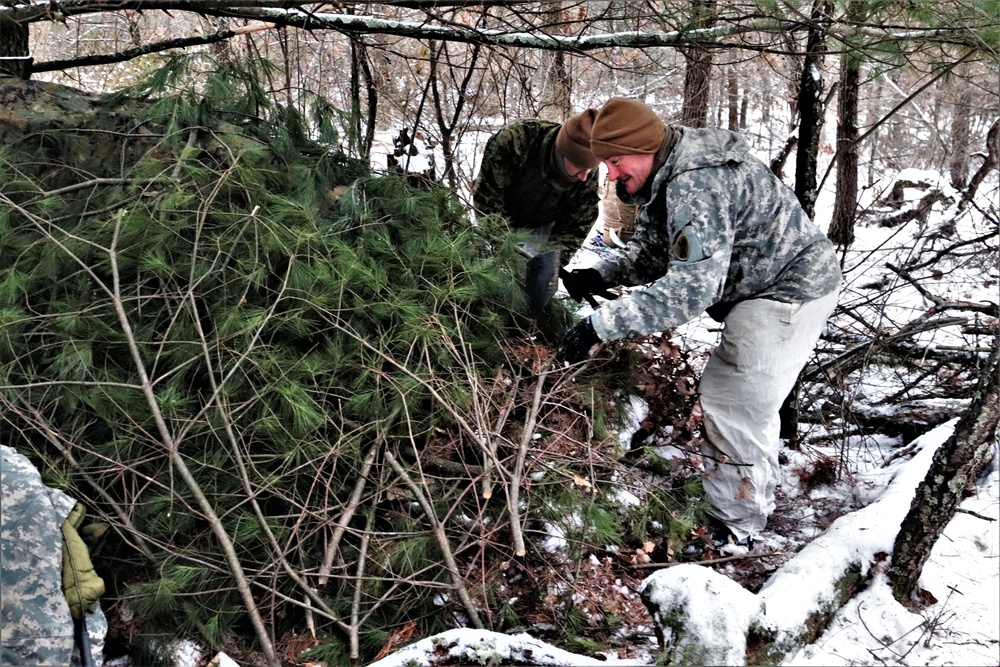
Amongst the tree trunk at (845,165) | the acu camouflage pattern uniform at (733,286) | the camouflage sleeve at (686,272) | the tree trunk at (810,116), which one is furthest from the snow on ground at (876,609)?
the tree trunk at (845,165)

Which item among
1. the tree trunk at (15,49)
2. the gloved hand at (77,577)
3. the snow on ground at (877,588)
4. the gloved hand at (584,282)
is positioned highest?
the tree trunk at (15,49)

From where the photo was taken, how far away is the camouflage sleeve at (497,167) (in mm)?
4355

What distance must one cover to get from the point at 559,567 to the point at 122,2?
3076 millimetres

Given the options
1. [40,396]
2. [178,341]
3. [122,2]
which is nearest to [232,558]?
[178,341]

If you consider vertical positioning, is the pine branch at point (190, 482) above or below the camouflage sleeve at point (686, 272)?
below

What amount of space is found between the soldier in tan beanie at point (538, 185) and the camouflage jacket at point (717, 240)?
1.06m

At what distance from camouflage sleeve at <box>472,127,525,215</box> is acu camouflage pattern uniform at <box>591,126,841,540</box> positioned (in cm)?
110

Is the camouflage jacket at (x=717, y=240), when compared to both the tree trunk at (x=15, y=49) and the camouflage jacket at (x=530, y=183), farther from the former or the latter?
the tree trunk at (x=15, y=49)

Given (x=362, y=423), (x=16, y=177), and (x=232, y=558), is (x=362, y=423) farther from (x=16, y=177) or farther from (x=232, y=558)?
(x=16, y=177)

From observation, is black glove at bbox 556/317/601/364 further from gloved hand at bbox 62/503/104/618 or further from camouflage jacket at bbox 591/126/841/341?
gloved hand at bbox 62/503/104/618

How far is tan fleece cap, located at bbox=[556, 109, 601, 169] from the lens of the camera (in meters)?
3.82

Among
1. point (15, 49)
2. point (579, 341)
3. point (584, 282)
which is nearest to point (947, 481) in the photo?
point (579, 341)

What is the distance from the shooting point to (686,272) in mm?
2842

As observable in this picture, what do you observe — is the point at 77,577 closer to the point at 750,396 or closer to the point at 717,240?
the point at 717,240
